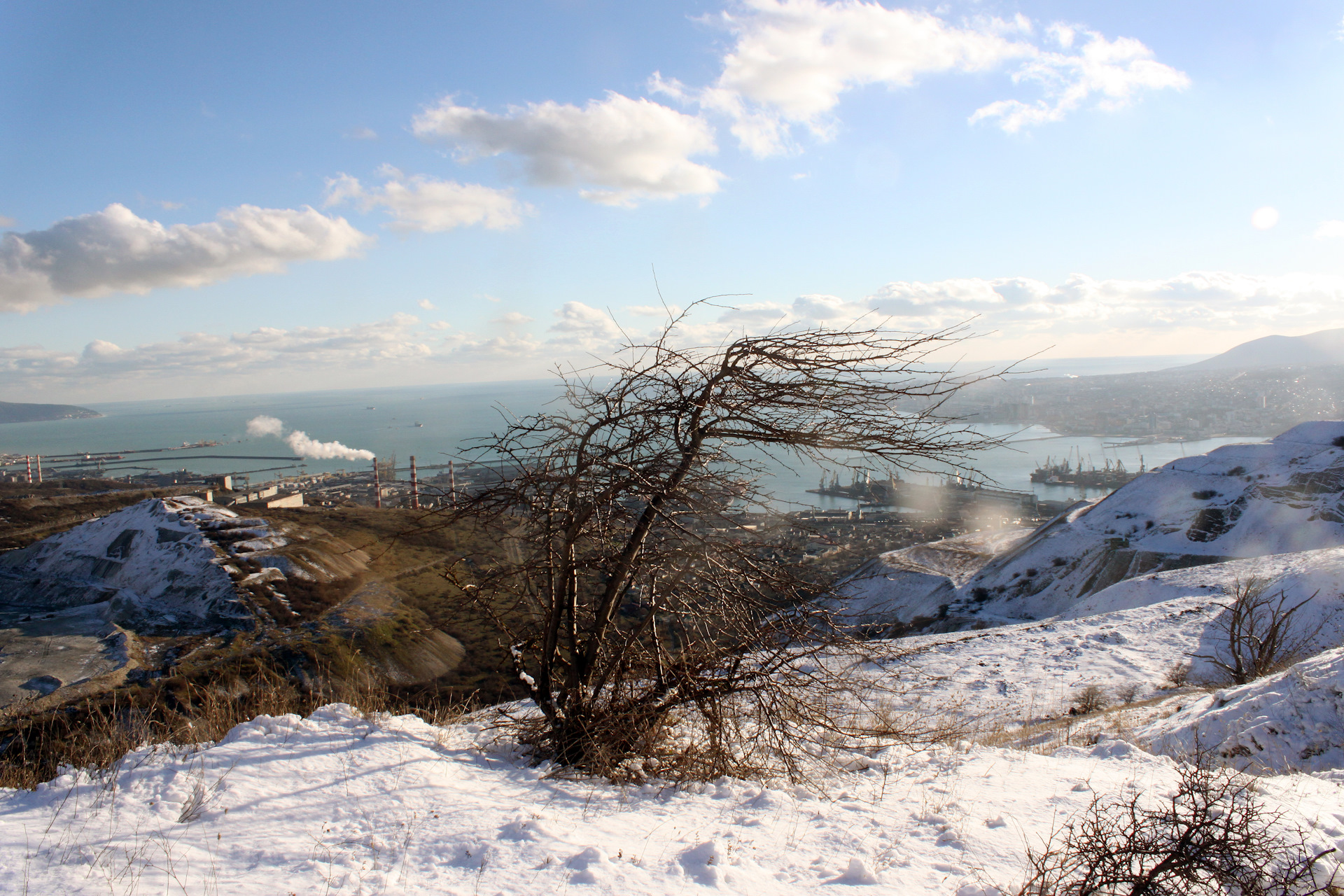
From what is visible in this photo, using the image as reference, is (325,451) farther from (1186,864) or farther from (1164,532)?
(1186,864)

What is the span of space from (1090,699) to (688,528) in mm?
7835

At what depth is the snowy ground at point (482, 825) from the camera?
262 cm

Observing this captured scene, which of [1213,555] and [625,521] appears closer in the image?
[625,521]

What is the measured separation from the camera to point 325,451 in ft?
315

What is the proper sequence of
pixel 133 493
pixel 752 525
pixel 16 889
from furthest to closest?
pixel 133 493 < pixel 752 525 < pixel 16 889

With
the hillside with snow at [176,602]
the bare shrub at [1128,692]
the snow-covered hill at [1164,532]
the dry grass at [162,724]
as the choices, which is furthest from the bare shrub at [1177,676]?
the hillside with snow at [176,602]

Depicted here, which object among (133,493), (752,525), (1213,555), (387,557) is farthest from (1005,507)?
(133,493)

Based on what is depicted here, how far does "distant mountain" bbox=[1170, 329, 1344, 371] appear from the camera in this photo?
146375mm

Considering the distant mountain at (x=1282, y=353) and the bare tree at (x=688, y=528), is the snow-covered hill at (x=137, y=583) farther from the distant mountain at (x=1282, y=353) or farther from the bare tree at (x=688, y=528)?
the distant mountain at (x=1282, y=353)

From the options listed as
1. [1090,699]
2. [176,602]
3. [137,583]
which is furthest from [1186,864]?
[137,583]

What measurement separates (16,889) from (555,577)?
325cm

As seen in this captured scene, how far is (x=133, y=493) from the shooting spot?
39.6 meters

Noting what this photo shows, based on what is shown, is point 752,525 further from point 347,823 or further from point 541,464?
point 347,823

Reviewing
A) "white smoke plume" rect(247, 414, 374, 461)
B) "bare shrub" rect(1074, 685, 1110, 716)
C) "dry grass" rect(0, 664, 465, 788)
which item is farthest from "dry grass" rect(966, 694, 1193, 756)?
"white smoke plume" rect(247, 414, 374, 461)
